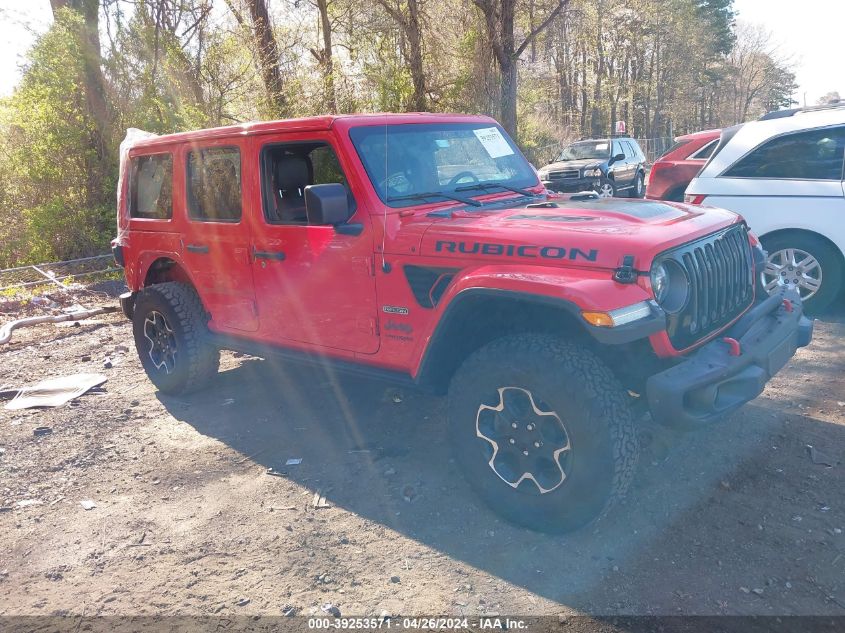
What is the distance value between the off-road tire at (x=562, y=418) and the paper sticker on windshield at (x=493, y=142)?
1.77 meters

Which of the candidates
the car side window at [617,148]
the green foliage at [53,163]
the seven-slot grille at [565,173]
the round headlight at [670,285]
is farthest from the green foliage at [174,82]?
the round headlight at [670,285]

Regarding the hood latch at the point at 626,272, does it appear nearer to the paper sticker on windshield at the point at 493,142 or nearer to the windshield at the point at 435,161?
the windshield at the point at 435,161

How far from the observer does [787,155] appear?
625cm

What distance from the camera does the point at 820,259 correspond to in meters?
6.09

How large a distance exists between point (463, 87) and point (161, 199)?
12.5m

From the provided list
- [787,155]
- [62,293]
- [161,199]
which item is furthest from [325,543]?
[62,293]

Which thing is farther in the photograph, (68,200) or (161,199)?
(68,200)

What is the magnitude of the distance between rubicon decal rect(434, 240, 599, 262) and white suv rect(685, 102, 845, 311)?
371cm

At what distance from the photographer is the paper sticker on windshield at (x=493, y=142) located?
15.1 ft

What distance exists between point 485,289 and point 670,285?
881 millimetres

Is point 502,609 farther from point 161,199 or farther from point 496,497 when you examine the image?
point 161,199

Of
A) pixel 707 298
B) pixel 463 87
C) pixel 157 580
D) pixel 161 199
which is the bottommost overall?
pixel 157 580

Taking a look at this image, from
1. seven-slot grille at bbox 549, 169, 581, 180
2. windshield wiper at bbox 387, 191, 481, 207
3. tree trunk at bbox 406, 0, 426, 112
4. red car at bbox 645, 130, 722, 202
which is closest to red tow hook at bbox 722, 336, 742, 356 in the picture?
windshield wiper at bbox 387, 191, 481, 207

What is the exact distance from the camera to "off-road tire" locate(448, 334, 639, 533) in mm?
3000
